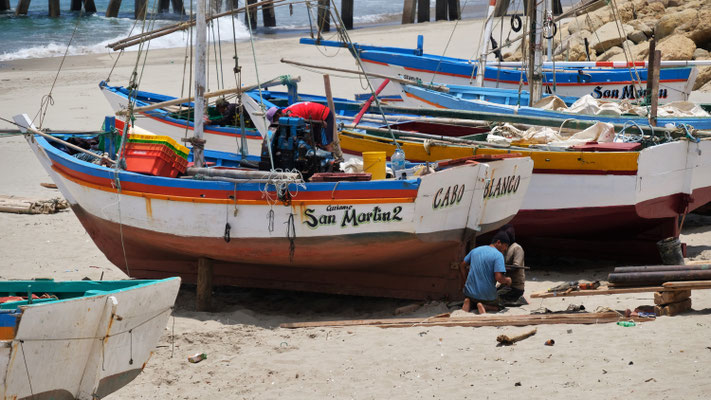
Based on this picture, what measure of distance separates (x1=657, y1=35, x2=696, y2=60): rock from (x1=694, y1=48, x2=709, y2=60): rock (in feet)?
0.67

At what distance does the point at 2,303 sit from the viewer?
6664mm

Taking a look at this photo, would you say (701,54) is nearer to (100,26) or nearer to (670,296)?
(670,296)

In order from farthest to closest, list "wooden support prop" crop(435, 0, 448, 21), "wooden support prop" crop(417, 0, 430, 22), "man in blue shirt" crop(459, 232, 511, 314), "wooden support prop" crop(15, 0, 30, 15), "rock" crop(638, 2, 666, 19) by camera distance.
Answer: "wooden support prop" crop(15, 0, 30, 15) < "wooden support prop" crop(435, 0, 448, 21) < "wooden support prop" crop(417, 0, 430, 22) < "rock" crop(638, 2, 666, 19) < "man in blue shirt" crop(459, 232, 511, 314)

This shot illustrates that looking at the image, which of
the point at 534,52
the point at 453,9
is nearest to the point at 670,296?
the point at 534,52

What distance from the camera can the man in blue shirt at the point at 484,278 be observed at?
9055 mm

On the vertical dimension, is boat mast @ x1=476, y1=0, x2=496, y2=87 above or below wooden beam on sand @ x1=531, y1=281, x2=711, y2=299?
above

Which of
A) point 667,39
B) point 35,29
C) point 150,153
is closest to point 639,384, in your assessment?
point 150,153

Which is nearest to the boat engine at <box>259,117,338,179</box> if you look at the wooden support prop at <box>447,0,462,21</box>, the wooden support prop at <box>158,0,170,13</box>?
the wooden support prop at <box>447,0,462,21</box>

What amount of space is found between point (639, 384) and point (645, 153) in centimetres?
438

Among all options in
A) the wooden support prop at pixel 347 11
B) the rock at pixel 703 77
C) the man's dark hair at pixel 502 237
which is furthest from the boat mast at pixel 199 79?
the wooden support prop at pixel 347 11

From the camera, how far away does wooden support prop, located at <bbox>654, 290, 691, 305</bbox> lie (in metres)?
8.19

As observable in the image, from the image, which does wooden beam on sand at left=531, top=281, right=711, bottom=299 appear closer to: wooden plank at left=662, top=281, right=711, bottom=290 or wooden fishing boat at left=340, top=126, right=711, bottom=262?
wooden plank at left=662, top=281, right=711, bottom=290

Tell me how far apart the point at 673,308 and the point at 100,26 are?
37683mm

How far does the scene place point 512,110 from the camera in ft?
47.5
